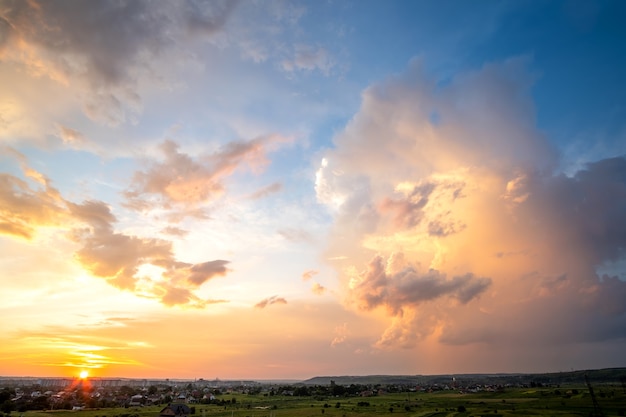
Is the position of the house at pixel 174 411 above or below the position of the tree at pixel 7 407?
below

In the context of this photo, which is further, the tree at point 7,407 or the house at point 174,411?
the tree at point 7,407

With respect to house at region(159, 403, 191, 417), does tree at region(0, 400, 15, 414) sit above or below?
above

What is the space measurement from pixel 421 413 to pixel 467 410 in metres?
12.4

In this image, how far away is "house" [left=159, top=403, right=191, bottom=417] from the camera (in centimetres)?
8669

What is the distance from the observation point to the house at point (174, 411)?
284 feet

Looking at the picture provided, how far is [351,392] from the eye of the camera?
183 m

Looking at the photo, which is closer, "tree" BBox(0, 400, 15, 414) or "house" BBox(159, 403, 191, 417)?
"house" BBox(159, 403, 191, 417)

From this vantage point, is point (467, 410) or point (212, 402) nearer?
point (467, 410)

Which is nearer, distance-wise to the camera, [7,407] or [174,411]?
[174,411]

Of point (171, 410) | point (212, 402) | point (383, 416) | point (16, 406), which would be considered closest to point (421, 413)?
point (383, 416)

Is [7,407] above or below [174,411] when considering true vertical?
above

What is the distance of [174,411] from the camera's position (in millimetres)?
92750

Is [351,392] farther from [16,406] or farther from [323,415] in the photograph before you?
[16,406]

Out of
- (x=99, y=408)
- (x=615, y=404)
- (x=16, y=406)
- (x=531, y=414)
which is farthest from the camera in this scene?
(x=99, y=408)
